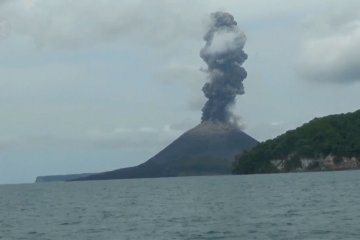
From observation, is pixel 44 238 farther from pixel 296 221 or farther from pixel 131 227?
pixel 296 221

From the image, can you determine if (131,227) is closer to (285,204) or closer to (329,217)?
(329,217)

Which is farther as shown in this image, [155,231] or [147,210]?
[147,210]

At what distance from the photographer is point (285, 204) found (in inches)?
3292

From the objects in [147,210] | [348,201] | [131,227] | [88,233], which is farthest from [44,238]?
[348,201]

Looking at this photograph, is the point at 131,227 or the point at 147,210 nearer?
the point at 131,227

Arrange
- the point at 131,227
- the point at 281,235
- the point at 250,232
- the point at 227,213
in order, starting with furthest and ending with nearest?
the point at 227,213
the point at 131,227
the point at 250,232
the point at 281,235

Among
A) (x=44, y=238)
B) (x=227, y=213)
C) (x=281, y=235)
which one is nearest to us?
(x=281, y=235)

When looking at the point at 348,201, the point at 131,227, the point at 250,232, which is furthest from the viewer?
the point at 348,201

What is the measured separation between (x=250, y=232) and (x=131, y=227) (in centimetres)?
1257

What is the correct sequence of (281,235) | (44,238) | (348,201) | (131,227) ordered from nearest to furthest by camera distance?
(281,235)
(44,238)
(131,227)
(348,201)

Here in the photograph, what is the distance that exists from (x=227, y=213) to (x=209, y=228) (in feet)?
48.4

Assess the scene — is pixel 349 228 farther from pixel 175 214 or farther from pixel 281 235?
pixel 175 214

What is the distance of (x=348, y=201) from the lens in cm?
8281

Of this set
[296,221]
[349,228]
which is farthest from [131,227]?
[349,228]
